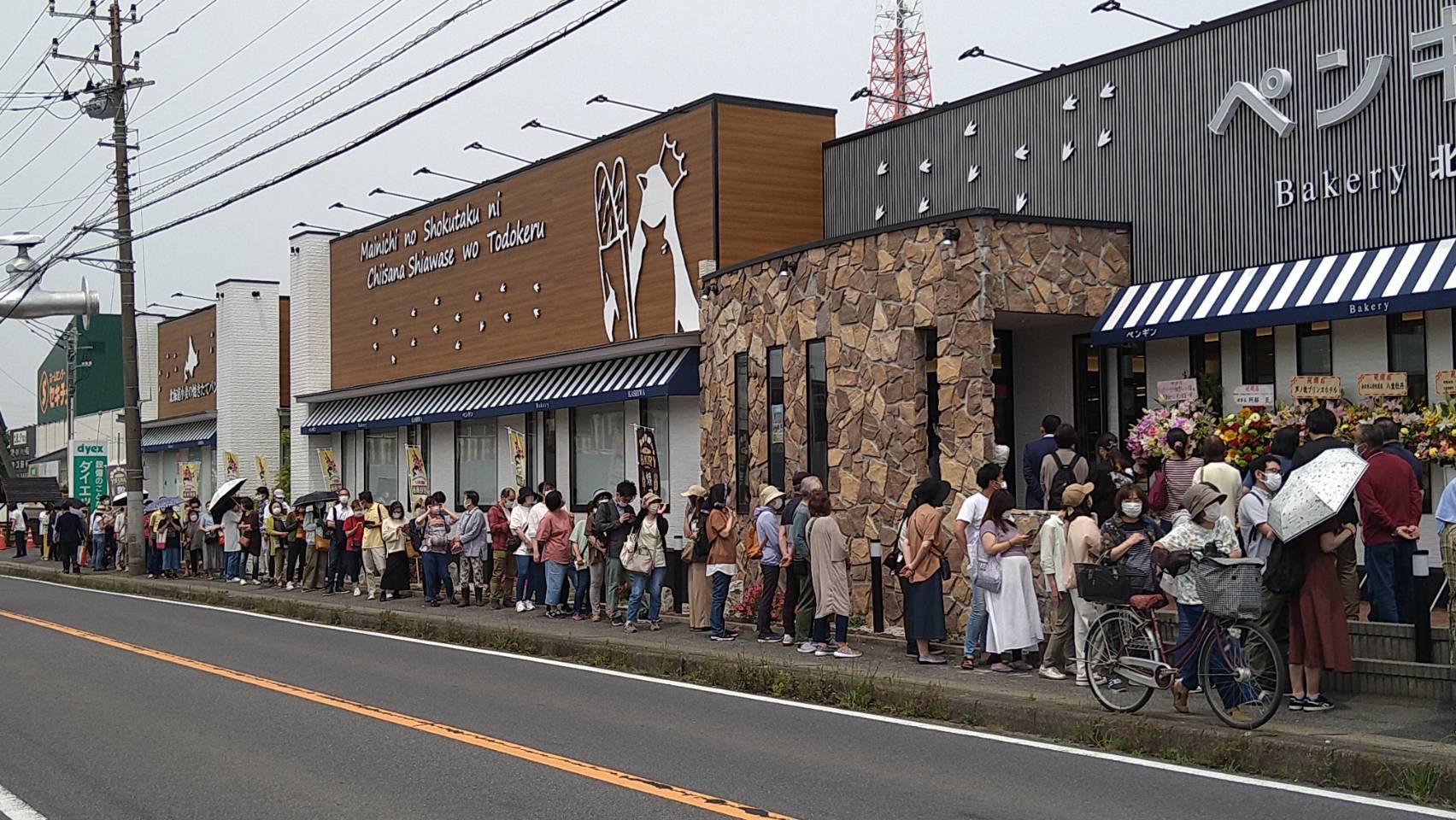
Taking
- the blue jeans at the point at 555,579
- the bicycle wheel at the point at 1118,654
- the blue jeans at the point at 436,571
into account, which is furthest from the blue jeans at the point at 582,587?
the bicycle wheel at the point at 1118,654

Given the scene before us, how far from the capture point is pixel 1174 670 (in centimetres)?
1042

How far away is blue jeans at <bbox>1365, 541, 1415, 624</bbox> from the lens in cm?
1170

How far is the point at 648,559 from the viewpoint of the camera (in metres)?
18.3

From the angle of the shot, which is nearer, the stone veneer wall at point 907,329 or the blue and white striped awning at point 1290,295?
the blue and white striped awning at point 1290,295

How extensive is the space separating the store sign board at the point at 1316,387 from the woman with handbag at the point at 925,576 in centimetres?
414

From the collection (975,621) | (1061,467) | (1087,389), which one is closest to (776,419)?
(1087,389)

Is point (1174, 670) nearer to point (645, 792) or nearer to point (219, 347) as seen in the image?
point (645, 792)

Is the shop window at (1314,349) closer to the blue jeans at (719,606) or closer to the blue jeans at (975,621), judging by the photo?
the blue jeans at (975,621)

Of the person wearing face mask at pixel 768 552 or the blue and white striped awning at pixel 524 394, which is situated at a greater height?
the blue and white striped awning at pixel 524 394

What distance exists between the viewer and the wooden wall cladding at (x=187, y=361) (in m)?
44.0

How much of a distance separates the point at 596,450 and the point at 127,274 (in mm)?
12923

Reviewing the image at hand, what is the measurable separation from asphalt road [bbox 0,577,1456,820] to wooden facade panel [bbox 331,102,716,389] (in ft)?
33.8

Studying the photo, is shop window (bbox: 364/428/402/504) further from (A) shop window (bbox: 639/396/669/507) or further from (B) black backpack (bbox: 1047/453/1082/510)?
(B) black backpack (bbox: 1047/453/1082/510)

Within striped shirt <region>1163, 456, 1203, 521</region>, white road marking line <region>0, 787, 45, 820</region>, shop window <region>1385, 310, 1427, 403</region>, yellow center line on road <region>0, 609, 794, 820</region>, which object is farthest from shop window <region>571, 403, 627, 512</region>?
white road marking line <region>0, 787, 45, 820</region>
